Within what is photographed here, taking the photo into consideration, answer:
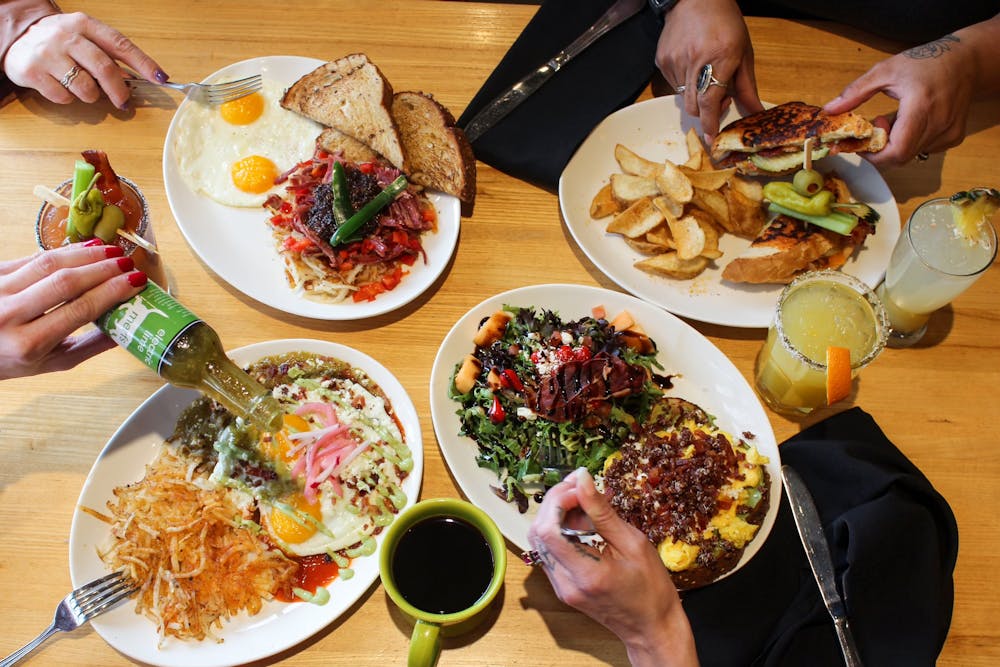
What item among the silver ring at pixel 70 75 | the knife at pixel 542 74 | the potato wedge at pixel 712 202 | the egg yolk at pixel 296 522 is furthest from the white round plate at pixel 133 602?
the silver ring at pixel 70 75

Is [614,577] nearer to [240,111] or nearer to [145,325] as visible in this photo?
[145,325]

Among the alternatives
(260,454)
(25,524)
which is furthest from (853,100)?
(25,524)

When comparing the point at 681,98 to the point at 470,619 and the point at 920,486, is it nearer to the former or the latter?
the point at 920,486

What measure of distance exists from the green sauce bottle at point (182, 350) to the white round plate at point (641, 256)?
4.11 ft

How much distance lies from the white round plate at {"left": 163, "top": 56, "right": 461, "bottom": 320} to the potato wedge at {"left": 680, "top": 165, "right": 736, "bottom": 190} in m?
0.90

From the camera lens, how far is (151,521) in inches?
76.1

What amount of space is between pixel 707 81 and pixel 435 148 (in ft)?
3.56

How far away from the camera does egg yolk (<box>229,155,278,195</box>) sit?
2609 millimetres

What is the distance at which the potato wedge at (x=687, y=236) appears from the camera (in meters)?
2.42

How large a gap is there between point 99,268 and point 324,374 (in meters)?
0.71

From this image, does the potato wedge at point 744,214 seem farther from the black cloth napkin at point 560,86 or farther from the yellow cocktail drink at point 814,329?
the black cloth napkin at point 560,86

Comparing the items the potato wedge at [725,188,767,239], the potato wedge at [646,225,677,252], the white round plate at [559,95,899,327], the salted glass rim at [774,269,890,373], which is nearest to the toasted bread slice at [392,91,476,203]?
the white round plate at [559,95,899,327]

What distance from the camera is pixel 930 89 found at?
8.09ft

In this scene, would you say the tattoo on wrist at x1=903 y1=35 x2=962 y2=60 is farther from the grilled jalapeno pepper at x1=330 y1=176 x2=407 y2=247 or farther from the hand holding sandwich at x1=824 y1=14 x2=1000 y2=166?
the grilled jalapeno pepper at x1=330 y1=176 x2=407 y2=247
